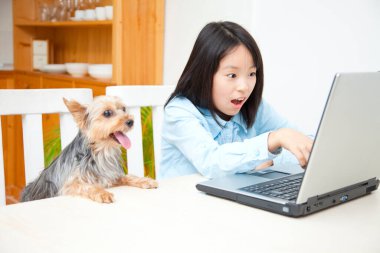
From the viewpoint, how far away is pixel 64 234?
800 millimetres

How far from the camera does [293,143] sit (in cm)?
108

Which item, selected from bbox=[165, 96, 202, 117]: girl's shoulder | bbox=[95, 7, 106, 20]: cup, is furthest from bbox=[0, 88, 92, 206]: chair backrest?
bbox=[95, 7, 106, 20]: cup

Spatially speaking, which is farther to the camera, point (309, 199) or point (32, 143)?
point (32, 143)

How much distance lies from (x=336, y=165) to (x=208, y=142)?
46cm

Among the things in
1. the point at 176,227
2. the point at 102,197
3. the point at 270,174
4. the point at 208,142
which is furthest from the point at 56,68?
the point at 176,227

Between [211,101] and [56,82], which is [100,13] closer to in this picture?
[56,82]

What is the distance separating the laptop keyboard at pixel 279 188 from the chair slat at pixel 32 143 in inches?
24.2

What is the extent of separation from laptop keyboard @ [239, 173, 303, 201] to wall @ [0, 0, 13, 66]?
3566mm

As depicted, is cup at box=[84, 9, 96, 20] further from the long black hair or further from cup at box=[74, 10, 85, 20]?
the long black hair

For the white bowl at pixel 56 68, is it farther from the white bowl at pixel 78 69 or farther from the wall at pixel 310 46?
the wall at pixel 310 46

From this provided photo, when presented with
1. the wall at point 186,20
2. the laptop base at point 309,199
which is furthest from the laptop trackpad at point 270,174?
the wall at point 186,20

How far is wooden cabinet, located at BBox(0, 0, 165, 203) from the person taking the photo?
2.73m

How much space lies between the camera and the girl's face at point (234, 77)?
4.60 feet

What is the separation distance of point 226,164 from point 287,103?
117cm
